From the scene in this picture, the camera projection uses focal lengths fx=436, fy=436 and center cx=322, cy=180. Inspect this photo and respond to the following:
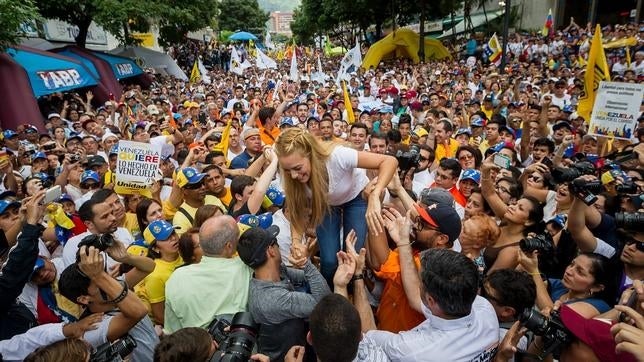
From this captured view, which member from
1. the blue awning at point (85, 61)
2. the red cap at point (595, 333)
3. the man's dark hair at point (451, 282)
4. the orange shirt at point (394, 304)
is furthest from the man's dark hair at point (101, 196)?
the blue awning at point (85, 61)

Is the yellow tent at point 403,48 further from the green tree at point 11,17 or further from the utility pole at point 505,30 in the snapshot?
the green tree at point 11,17

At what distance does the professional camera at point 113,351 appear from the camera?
2080mm

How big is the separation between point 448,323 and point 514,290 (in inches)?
22.7

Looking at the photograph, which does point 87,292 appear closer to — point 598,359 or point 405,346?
point 405,346

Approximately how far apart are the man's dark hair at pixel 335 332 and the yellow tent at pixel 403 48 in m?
26.3

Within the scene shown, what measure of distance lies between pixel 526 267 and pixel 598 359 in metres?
0.76

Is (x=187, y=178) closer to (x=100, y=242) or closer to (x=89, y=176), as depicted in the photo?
(x=89, y=176)

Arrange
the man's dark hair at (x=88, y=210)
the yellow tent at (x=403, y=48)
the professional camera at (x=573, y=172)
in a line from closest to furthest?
the professional camera at (x=573, y=172) → the man's dark hair at (x=88, y=210) → the yellow tent at (x=403, y=48)

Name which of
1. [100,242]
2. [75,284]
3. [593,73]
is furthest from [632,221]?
[593,73]

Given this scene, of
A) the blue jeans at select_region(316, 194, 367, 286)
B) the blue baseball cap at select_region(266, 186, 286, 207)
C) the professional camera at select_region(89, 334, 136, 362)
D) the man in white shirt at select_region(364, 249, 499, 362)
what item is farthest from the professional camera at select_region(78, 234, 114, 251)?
the blue baseball cap at select_region(266, 186, 286, 207)

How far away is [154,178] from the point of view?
4836 millimetres

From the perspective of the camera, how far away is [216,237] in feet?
8.64

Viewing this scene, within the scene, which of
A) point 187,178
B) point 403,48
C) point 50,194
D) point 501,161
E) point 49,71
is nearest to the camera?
point 50,194

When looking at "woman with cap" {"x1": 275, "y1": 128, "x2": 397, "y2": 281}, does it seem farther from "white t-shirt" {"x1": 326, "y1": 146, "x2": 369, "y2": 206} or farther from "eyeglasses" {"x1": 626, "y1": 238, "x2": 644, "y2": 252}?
"eyeglasses" {"x1": 626, "y1": 238, "x2": 644, "y2": 252}
